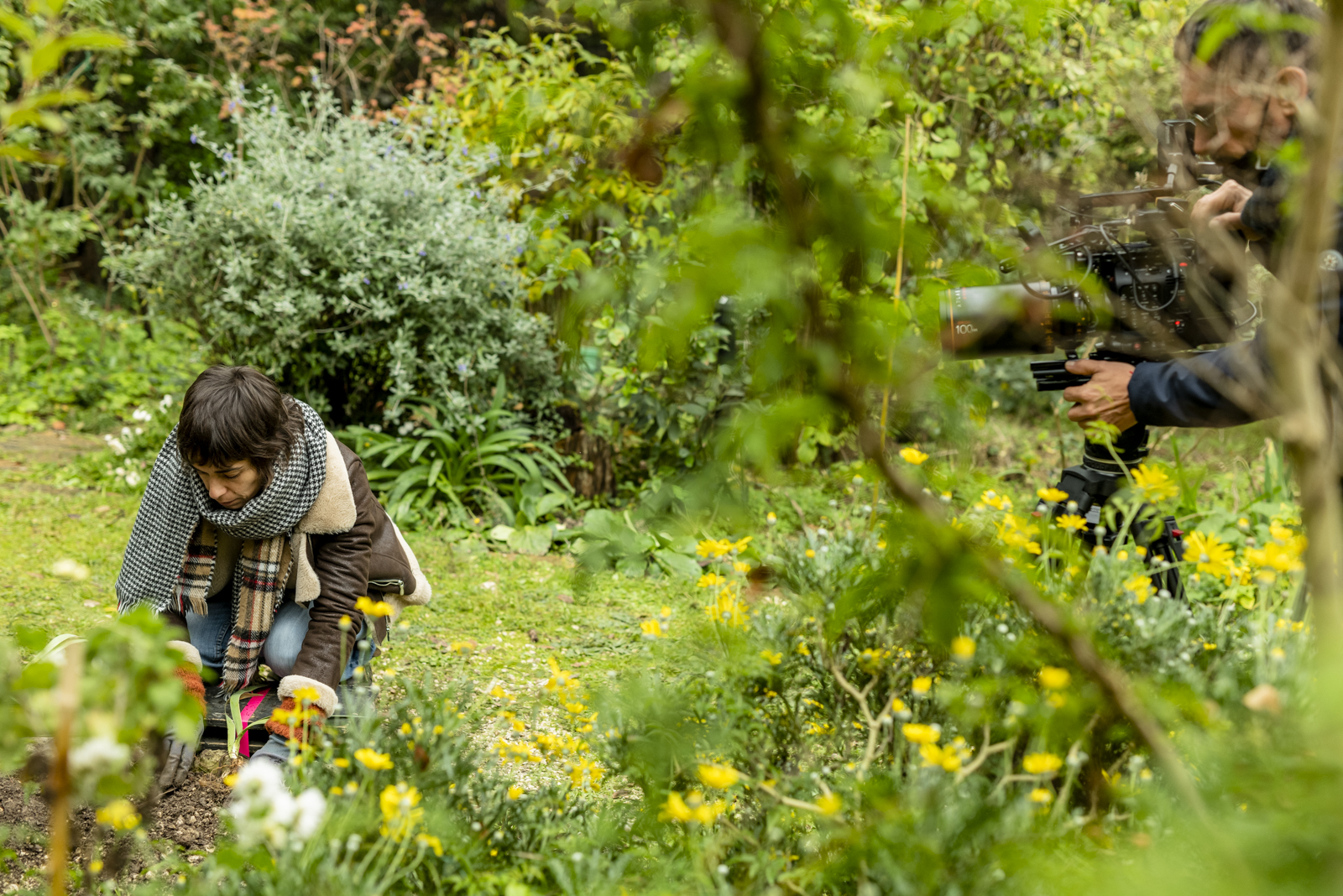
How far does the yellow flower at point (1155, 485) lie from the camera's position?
167cm

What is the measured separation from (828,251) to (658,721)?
868 millimetres

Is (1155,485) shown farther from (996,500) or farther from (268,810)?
(268,810)

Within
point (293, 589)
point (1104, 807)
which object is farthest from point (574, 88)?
point (1104, 807)

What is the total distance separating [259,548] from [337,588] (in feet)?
0.73

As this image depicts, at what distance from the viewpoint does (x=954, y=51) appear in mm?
5246

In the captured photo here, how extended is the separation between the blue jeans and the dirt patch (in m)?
0.26

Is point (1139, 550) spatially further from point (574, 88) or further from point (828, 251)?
point (574, 88)

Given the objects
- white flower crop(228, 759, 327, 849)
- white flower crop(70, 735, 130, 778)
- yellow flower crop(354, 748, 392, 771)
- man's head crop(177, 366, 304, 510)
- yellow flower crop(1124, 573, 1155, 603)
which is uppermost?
white flower crop(70, 735, 130, 778)

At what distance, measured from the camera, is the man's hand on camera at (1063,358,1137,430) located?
2.21 meters

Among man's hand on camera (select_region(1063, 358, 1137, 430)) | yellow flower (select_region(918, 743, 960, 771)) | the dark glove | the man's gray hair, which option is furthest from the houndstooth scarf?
the man's gray hair

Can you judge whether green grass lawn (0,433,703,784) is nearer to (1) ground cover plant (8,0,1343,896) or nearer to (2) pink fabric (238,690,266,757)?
(1) ground cover plant (8,0,1343,896)

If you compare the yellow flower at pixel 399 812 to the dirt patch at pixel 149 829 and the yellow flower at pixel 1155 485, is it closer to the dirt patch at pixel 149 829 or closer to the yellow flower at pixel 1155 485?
the dirt patch at pixel 149 829

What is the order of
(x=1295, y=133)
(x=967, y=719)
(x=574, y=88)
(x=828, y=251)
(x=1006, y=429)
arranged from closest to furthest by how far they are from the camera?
(x=828, y=251) → (x=967, y=719) → (x=1295, y=133) → (x=574, y=88) → (x=1006, y=429)

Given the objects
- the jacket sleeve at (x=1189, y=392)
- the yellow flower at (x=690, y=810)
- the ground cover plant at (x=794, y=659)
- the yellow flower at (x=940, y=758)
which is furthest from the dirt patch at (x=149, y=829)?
the jacket sleeve at (x=1189, y=392)
